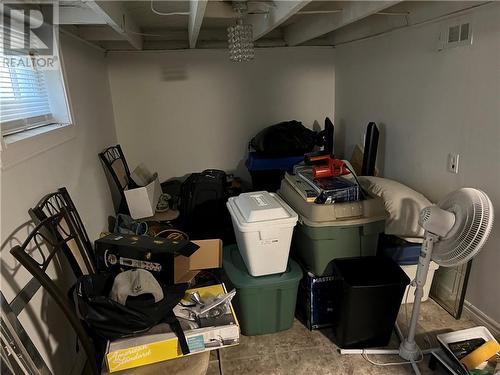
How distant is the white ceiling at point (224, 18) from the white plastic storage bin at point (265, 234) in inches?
42.1

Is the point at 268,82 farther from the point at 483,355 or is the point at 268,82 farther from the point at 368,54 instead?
the point at 483,355

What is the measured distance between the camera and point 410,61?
8.11ft

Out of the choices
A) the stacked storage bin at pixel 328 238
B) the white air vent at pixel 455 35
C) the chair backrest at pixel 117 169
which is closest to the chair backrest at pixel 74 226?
the chair backrest at pixel 117 169

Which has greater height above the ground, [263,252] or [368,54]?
[368,54]

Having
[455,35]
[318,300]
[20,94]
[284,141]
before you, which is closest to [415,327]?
[318,300]

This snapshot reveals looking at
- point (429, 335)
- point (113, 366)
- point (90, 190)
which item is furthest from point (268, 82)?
point (113, 366)

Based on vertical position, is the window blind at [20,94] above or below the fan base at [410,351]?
above

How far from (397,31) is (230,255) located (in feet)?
6.79

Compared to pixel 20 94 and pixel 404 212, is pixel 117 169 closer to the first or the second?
pixel 20 94

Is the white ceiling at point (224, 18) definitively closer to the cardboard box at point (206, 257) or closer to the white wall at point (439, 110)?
the white wall at point (439, 110)

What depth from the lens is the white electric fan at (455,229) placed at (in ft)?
4.70

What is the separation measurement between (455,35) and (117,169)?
262 centimetres

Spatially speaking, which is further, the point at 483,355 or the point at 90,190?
the point at 90,190

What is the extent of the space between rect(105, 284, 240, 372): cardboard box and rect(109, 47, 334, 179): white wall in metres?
2.55
